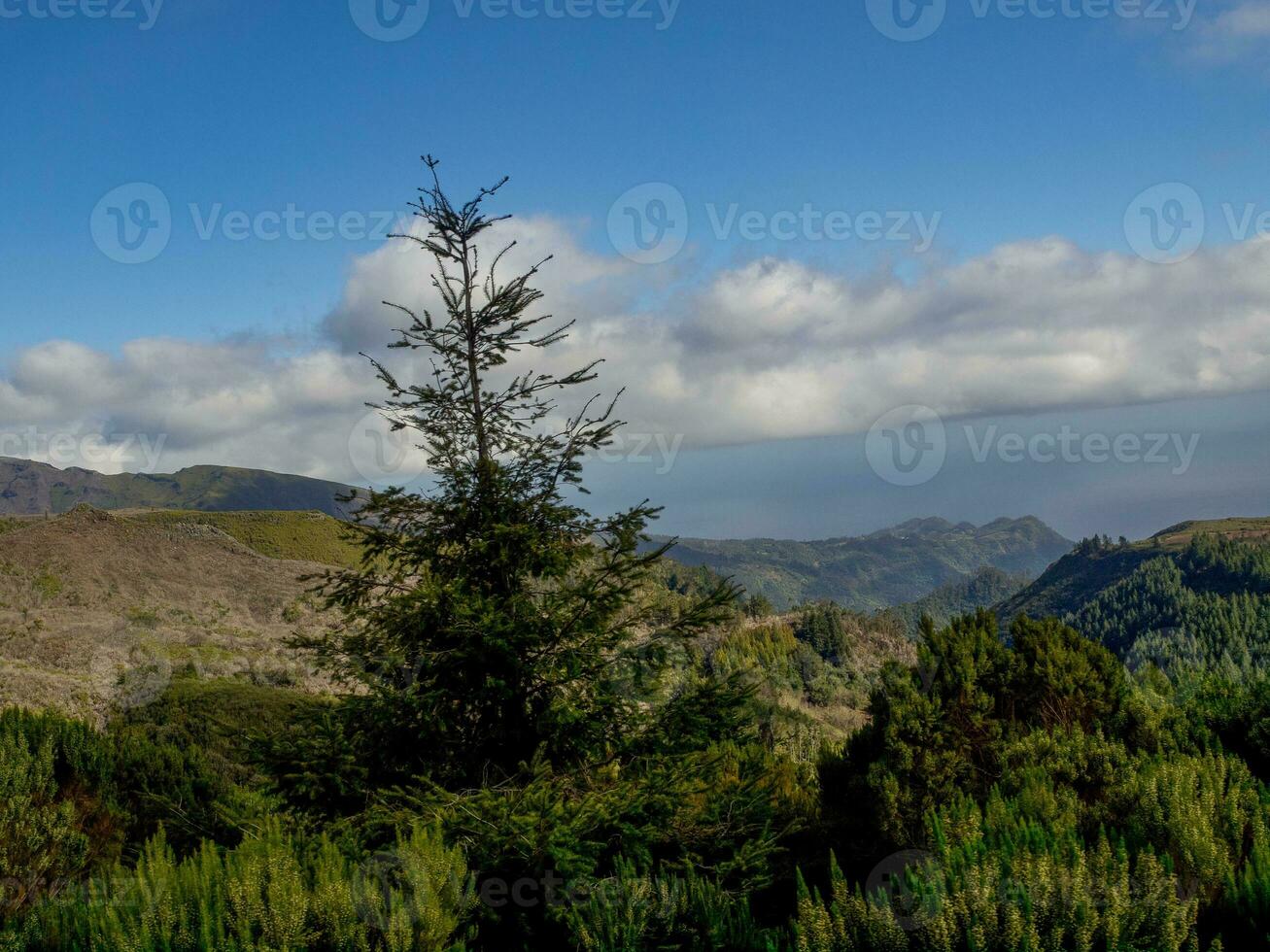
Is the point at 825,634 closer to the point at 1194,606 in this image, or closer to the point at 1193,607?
the point at 1193,607

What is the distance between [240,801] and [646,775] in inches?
180

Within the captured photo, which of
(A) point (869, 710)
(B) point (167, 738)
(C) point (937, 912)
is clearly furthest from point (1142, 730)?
(B) point (167, 738)

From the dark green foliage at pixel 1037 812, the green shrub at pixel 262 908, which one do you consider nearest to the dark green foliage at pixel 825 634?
the dark green foliage at pixel 1037 812

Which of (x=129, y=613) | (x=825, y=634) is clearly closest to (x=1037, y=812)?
(x=129, y=613)

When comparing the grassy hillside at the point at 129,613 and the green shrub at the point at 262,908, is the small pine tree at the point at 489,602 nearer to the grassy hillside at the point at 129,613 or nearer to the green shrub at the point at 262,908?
the green shrub at the point at 262,908

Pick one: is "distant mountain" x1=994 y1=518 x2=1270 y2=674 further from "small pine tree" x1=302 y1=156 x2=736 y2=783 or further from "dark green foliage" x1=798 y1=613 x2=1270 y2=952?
"small pine tree" x1=302 y1=156 x2=736 y2=783

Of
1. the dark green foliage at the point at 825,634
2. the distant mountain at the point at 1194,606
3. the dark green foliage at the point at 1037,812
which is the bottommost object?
the distant mountain at the point at 1194,606

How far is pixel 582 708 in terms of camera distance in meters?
8.20

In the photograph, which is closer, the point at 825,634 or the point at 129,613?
the point at 129,613

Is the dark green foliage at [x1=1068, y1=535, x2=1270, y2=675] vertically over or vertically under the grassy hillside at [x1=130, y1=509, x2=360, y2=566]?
under

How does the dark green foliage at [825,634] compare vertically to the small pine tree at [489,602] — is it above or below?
below

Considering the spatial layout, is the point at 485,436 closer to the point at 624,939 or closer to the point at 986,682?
the point at 624,939

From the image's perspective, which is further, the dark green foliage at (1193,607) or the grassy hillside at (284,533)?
the dark green foliage at (1193,607)

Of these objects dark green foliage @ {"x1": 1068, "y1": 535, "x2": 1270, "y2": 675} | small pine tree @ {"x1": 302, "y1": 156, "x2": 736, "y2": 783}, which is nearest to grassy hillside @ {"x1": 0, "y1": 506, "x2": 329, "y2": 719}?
small pine tree @ {"x1": 302, "y1": 156, "x2": 736, "y2": 783}
